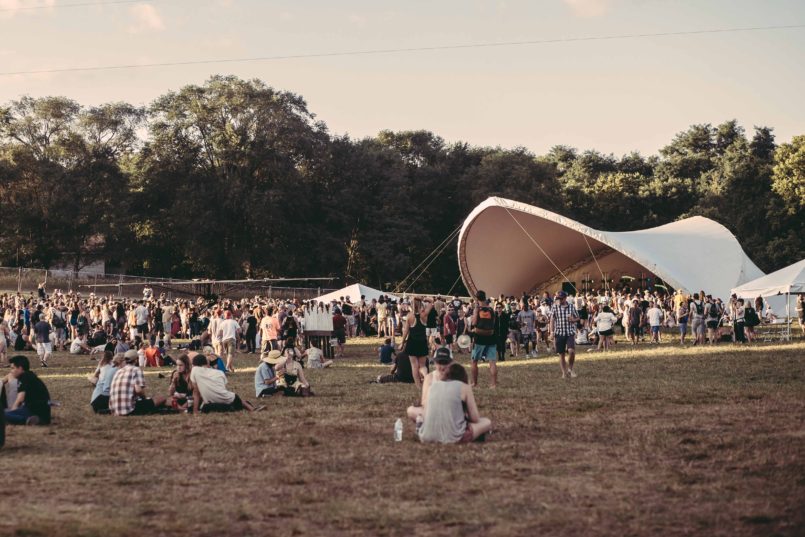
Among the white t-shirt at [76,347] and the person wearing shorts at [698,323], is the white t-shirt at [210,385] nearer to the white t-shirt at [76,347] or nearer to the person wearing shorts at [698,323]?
the person wearing shorts at [698,323]

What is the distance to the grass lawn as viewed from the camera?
6.21 meters

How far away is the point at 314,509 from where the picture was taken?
21.8 ft

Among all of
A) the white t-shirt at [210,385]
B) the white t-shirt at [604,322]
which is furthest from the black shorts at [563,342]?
the white t-shirt at [604,322]

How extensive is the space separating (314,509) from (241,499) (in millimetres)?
627

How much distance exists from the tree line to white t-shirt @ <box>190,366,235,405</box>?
40196 millimetres

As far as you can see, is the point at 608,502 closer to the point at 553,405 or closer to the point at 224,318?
the point at 553,405

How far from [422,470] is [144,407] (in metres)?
5.71

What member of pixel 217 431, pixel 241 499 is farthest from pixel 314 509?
pixel 217 431

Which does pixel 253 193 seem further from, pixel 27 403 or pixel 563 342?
pixel 27 403

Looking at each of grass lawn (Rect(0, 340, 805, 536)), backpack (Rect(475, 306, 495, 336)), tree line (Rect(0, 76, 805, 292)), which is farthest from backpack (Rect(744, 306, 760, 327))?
tree line (Rect(0, 76, 805, 292))

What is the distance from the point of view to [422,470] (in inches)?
315

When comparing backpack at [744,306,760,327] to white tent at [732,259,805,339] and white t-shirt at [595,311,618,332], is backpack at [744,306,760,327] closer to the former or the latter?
white tent at [732,259,805,339]

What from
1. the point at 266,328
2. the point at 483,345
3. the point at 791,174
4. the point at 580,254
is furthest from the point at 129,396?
the point at 791,174

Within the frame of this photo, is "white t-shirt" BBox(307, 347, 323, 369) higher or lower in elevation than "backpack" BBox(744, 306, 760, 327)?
lower
